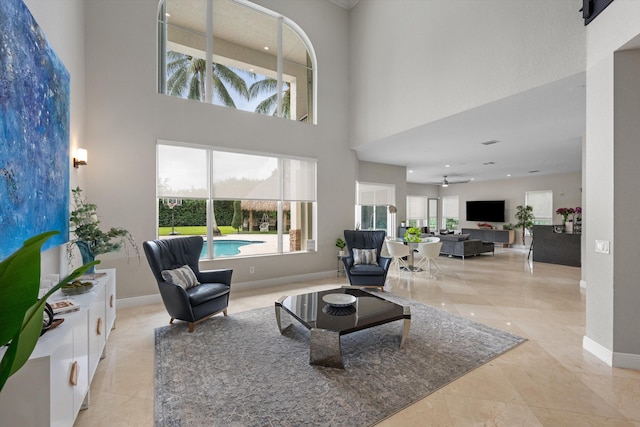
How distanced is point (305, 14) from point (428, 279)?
6072mm

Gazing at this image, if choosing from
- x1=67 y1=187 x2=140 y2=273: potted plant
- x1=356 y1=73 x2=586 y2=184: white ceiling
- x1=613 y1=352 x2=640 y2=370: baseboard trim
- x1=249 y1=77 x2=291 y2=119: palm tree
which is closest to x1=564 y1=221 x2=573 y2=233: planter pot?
x1=356 y1=73 x2=586 y2=184: white ceiling

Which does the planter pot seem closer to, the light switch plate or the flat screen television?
the flat screen television

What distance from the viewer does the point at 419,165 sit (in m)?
8.73

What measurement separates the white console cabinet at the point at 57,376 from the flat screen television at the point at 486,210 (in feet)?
43.8

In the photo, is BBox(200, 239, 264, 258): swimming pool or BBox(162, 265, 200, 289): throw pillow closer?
BBox(162, 265, 200, 289): throw pillow

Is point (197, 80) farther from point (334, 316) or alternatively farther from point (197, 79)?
point (334, 316)

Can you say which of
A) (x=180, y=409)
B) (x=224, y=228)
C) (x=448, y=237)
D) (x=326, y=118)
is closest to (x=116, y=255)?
(x=224, y=228)

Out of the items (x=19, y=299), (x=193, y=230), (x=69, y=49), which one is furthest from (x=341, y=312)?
(x=69, y=49)

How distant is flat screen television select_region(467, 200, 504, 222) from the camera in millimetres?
11914

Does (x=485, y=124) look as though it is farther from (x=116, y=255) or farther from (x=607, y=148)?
(x=116, y=255)

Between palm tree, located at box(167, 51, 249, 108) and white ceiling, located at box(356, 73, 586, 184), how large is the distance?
2815 millimetres

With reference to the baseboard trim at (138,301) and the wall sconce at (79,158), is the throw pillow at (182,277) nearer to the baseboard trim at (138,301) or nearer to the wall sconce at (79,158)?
the baseboard trim at (138,301)

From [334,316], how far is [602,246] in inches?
105

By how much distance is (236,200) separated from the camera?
5234 mm
